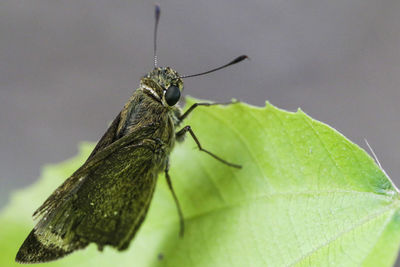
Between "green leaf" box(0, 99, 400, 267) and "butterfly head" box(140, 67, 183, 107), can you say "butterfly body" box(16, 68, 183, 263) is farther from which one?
"green leaf" box(0, 99, 400, 267)

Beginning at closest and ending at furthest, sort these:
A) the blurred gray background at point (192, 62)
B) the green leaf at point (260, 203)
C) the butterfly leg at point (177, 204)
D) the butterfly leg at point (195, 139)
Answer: the green leaf at point (260, 203), the butterfly leg at point (195, 139), the butterfly leg at point (177, 204), the blurred gray background at point (192, 62)

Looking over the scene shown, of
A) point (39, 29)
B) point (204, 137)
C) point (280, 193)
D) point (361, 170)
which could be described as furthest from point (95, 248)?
point (39, 29)

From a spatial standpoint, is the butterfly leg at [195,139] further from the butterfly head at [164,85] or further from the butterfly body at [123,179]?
the butterfly head at [164,85]

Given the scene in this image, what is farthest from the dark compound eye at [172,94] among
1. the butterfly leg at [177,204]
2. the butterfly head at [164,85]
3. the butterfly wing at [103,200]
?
the butterfly leg at [177,204]

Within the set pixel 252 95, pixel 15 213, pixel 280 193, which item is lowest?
pixel 252 95

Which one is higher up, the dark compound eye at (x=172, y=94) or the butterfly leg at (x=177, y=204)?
the dark compound eye at (x=172, y=94)

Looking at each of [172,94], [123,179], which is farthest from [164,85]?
[123,179]

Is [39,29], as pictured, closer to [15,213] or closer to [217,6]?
[217,6]

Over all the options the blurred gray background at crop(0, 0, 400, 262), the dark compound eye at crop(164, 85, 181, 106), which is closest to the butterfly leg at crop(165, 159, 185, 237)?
the dark compound eye at crop(164, 85, 181, 106)
